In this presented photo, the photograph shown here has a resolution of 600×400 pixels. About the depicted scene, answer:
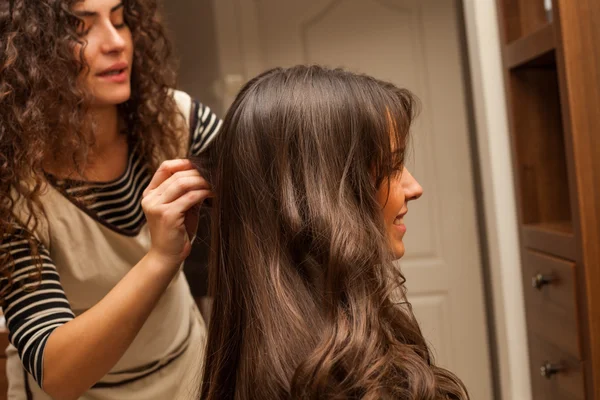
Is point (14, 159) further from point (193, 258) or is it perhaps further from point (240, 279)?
point (193, 258)

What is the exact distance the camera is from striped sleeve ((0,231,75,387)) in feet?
3.20

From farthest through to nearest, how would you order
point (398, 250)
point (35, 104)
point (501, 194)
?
1. point (501, 194)
2. point (35, 104)
3. point (398, 250)

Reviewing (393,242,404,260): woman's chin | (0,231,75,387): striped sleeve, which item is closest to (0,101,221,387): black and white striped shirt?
(0,231,75,387): striped sleeve

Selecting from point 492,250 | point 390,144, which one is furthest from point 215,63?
point 390,144

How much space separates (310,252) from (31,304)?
0.44m

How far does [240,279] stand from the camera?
0.88m

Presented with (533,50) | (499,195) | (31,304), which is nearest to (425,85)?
(499,195)

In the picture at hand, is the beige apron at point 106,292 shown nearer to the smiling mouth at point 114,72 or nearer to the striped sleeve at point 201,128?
the striped sleeve at point 201,128

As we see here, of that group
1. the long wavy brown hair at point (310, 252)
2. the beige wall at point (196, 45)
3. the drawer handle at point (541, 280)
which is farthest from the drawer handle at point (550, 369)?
the beige wall at point (196, 45)

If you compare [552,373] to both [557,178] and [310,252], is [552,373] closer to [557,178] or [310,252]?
[557,178]

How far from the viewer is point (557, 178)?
140cm

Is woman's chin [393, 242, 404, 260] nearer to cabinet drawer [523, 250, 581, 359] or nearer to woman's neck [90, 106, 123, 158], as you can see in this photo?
cabinet drawer [523, 250, 581, 359]

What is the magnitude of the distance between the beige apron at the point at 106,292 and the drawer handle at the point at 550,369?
24.8 inches

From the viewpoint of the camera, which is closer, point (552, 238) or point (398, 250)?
point (398, 250)
